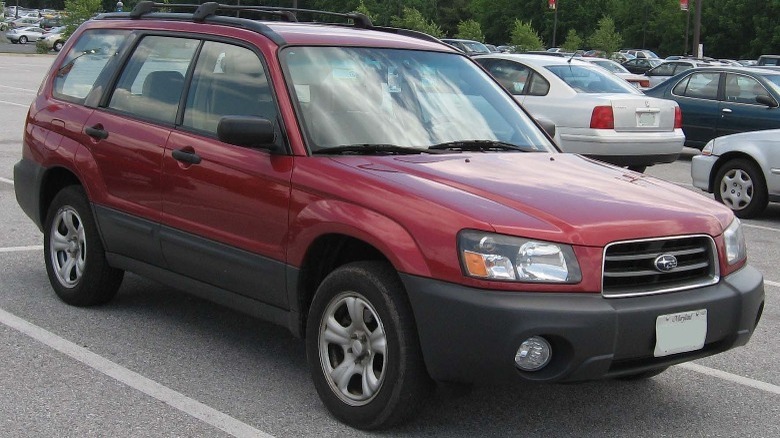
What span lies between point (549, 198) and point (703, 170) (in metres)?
7.73

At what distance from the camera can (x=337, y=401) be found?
14.9ft

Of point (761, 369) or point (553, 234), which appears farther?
point (761, 369)

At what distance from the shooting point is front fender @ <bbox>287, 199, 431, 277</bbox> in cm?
419

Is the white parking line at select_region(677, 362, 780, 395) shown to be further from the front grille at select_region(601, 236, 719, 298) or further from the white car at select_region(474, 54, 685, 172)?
the white car at select_region(474, 54, 685, 172)

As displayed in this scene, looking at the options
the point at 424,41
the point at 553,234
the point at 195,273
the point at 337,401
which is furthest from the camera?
the point at 424,41

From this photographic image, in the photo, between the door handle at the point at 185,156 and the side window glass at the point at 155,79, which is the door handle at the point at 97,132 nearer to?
the side window glass at the point at 155,79

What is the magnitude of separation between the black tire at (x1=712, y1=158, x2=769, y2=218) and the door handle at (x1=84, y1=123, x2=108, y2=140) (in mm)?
7230

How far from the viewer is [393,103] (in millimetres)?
5215

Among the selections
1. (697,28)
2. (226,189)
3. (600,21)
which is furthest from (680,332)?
(600,21)

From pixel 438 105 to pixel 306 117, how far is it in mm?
732

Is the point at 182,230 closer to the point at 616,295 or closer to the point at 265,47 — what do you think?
the point at 265,47

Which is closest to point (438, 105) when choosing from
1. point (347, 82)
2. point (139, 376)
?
point (347, 82)

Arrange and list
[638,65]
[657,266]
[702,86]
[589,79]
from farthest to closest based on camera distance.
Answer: [638,65], [702,86], [589,79], [657,266]

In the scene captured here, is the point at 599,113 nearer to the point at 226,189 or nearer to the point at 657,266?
the point at 226,189
